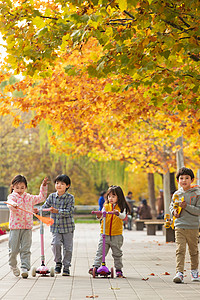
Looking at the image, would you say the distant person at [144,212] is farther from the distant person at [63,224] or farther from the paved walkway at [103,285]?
the distant person at [63,224]

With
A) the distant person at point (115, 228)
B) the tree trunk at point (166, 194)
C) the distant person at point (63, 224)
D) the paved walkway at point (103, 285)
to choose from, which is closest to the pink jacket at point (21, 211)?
the distant person at point (63, 224)

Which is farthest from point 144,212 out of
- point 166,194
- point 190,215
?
point 190,215

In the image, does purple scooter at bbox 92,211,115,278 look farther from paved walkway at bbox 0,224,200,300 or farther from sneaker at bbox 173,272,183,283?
sneaker at bbox 173,272,183,283

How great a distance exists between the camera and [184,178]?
863 cm

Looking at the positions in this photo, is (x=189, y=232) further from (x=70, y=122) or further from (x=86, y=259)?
(x=70, y=122)

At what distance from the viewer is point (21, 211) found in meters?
9.09

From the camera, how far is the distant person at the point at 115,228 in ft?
29.8

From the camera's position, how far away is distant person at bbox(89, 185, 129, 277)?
29.8 ft

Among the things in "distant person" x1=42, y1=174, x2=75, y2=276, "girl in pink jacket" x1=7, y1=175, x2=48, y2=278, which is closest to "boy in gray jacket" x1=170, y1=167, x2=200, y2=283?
"distant person" x1=42, y1=174, x2=75, y2=276

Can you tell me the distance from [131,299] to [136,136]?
1849 centimetres

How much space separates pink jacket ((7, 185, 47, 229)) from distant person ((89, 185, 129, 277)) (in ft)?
3.42

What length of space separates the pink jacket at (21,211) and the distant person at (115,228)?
1.04 m

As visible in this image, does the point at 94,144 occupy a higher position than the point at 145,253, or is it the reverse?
the point at 94,144

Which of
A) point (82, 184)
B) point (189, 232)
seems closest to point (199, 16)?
point (189, 232)
